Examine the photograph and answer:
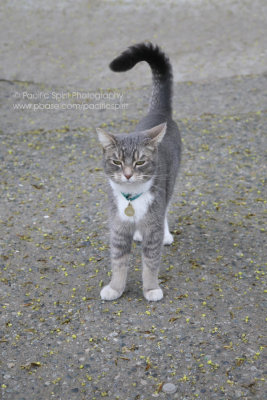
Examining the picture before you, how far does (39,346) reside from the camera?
343 centimetres

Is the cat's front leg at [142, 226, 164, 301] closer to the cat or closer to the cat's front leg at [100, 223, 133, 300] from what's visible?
the cat

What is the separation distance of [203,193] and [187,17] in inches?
218

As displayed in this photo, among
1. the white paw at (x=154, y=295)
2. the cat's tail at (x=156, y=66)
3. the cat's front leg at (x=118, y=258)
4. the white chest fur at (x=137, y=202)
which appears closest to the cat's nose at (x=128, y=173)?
the white chest fur at (x=137, y=202)

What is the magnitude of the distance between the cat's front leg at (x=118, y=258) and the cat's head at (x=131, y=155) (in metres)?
0.42

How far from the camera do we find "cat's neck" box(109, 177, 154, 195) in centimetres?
350

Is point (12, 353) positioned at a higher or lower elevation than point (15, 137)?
higher

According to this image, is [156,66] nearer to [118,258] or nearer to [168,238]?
[168,238]

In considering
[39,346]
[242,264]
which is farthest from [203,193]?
[39,346]

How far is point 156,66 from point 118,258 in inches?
70.3

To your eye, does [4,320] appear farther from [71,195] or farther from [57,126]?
[57,126]

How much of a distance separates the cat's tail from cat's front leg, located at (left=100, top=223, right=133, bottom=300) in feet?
4.42

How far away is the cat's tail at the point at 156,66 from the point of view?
13.8ft

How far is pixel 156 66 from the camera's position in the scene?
4.49 metres

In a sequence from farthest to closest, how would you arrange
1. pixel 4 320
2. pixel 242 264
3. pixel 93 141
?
pixel 93 141, pixel 242 264, pixel 4 320
